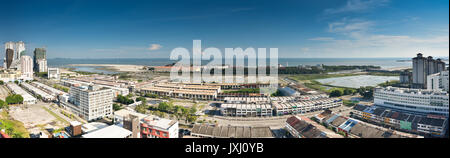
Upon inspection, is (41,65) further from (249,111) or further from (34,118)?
(249,111)

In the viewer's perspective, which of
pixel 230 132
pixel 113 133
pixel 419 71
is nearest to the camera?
pixel 113 133

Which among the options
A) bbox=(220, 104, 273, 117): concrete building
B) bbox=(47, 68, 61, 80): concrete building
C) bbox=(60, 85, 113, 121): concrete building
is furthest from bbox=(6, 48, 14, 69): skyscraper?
bbox=(220, 104, 273, 117): concrete building

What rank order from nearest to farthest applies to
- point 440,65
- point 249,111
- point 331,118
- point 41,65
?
1. point 331,118
2. point 440,65
3. point 249,111
4. point 41,65

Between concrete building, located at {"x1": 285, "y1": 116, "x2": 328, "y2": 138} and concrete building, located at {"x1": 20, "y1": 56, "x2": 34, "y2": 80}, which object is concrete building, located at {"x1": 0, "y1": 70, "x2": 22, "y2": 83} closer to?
concrete building, located at {"x1": 20, "y1": 56, "x2": 34, "y2": 80}

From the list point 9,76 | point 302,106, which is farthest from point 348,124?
point 9,76

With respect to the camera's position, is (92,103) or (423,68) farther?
(423,68)

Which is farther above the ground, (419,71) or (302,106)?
(419,71)
